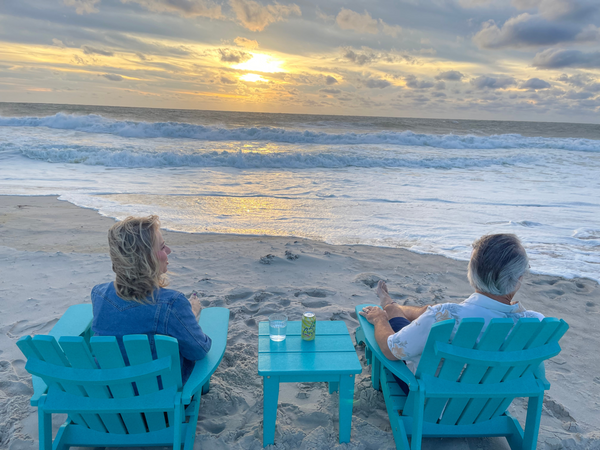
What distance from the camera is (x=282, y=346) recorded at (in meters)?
2.46

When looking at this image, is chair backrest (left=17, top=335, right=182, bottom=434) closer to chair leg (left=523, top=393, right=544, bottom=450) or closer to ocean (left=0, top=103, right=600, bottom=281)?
chair leg (left=523, top=393, right=544, bottom=450)

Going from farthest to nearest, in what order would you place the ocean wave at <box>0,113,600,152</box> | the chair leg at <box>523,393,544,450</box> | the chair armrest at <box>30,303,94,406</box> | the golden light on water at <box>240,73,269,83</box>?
the golden light on water at <box>240,73,269,83</box> < the ocean wave at <box>0,113,600,152</box> < the chair armrest at <box>30,303,94,406</box> < the chair leg at <box>523,393,544,450</box>

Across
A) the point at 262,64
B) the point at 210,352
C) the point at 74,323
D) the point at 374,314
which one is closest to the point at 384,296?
the point at 374,314

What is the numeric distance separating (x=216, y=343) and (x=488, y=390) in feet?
5.02

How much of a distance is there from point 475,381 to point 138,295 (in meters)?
1.77

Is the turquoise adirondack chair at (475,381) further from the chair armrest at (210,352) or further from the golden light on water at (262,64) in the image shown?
the golden light on water at (262,64)

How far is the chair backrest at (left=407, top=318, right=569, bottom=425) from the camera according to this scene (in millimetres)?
1896

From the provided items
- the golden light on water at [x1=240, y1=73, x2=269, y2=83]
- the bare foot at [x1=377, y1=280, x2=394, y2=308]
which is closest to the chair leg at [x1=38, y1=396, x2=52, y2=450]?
the bare foot at [x1=377, y1=280, x2=394, y2=308]

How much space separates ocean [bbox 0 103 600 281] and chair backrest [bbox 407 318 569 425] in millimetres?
3664

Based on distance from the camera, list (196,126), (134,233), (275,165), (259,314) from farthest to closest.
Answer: (196,126), (275,165), (259,314), (134,233)

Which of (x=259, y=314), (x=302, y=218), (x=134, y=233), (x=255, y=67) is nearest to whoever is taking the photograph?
(x=134, y=233)

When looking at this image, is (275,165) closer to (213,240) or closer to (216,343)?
(213,240)

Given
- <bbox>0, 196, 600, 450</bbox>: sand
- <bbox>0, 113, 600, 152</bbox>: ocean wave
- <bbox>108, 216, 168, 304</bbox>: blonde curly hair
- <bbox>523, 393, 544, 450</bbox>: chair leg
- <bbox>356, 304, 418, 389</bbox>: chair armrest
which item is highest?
<bbox>0, 113, 600, 152</bbox>: ocean wave

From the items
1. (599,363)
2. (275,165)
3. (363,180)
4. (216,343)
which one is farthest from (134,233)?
(275,165)
